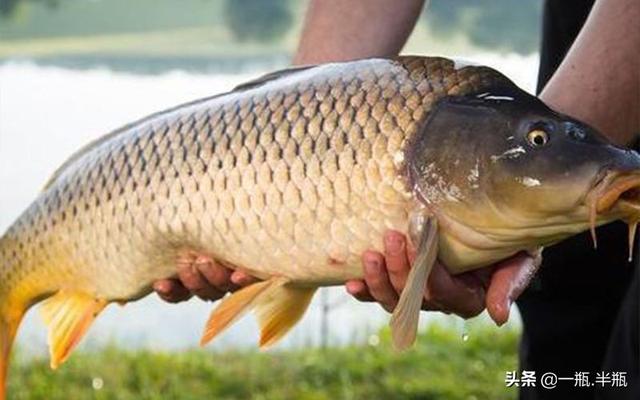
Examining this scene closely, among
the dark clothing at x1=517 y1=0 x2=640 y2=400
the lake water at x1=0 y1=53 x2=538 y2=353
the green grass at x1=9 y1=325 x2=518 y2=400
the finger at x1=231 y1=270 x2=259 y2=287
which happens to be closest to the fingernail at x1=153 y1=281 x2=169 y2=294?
the finger at x1=231 y1=270 x2=259 y2=287

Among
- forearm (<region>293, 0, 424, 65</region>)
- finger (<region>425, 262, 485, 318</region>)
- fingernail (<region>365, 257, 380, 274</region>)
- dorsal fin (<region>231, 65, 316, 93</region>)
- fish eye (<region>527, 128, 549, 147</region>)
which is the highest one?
forearm (<region>293, 0, 424, 65</region>)

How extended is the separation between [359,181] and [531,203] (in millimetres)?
160

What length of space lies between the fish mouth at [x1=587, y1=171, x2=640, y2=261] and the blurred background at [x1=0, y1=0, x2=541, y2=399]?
5.21 ft

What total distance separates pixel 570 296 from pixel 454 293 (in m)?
0.67

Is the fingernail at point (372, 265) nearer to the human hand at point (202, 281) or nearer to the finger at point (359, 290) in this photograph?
the finger at point (359, 290)

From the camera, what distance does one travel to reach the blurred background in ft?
9.64

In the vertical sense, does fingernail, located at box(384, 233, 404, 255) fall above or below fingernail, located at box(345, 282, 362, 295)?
above

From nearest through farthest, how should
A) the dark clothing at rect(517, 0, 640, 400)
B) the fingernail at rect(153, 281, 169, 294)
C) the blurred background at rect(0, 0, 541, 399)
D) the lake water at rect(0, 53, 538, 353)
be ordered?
the fingernail at rect(153, 281, 169, 294) → the dark clothing at rect(517, 0, 640, 400) → the blurred background at rect(0, 0, 541, 399) → the lake water at rect(0, 53, 538, 353)

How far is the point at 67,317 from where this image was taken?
1.59m

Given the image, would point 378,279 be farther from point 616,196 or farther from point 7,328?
point 7,328

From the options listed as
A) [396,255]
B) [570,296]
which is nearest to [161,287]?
[396,255]

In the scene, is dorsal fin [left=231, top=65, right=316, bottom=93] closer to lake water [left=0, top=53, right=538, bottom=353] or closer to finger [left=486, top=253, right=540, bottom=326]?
finger [left=486, top=253, right=540, bottom=326]

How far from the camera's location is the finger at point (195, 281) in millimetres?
1496

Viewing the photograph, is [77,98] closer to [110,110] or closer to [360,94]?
[110,110]
